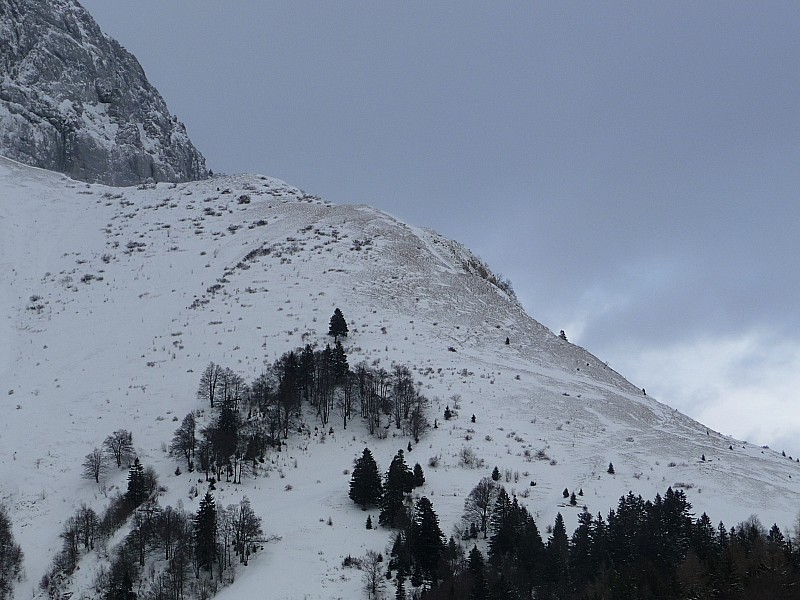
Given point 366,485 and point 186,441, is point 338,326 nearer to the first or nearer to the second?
point 186,441

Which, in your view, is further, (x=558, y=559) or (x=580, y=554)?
(x=580, y=554)

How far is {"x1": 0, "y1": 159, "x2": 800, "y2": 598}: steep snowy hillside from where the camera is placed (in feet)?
122

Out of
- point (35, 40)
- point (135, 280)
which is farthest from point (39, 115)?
point (135, 280)

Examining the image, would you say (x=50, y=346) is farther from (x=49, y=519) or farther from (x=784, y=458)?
(x=784, y=458)

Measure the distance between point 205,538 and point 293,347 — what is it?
19164mm

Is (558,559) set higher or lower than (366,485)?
lower

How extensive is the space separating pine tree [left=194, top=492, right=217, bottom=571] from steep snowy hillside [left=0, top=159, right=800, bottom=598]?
1868mm

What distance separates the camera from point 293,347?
50.5 m

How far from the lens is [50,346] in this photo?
55.1 meters

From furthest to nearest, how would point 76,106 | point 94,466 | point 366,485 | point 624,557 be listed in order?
point 76,106
point 94,466
point 366,485
point 624,557

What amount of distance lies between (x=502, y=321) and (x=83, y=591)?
3936 cm

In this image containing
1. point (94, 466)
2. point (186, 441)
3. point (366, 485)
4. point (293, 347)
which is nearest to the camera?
point (366, 485)

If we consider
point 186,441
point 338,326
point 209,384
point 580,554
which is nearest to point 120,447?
point 186,441

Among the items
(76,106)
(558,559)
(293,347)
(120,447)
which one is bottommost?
(558,559)
